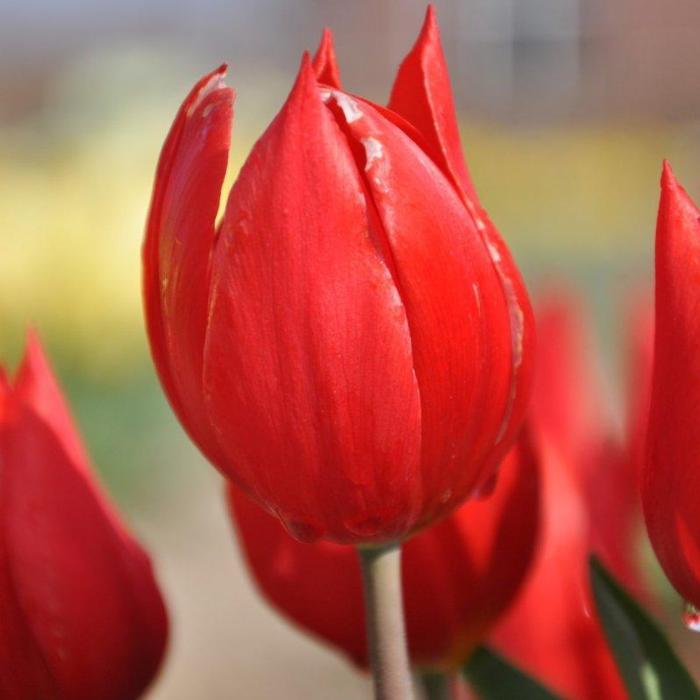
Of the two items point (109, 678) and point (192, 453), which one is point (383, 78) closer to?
point (192, 453)

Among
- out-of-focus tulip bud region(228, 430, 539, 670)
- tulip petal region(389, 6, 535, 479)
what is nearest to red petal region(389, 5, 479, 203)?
tulip petal region(389, 6, 535, 479)

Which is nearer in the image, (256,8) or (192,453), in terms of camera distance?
(192,453)

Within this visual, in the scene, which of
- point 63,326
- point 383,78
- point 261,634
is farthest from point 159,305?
point 383,78

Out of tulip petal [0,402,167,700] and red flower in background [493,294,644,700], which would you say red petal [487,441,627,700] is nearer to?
red flower in background [493,294,644,700]

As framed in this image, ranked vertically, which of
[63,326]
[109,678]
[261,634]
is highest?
[109,678]

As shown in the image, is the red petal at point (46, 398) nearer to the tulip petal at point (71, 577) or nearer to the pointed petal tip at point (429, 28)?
the tulip petal at point (71, 577)

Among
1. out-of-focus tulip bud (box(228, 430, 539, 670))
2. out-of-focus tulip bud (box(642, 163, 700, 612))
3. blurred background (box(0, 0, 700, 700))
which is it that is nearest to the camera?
out-of-focus tulip bud (box(642, 163, 700, 612))

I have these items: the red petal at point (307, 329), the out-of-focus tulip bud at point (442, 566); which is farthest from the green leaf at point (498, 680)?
the red petal at point (307, 329)
